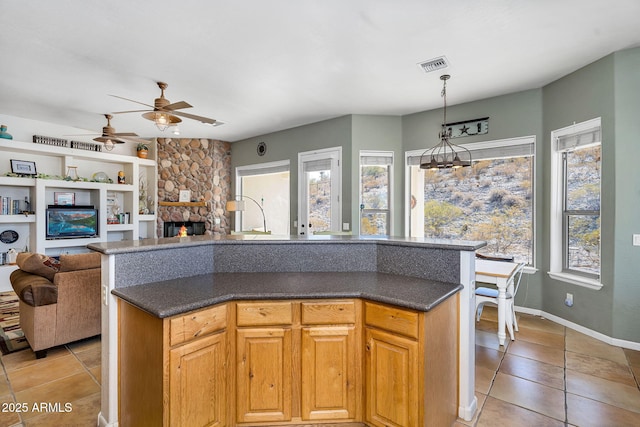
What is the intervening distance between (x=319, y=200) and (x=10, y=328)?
4.28 meters

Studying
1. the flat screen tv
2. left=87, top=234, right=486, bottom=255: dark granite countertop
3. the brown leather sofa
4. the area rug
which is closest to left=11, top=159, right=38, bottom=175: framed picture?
the flat screen tv

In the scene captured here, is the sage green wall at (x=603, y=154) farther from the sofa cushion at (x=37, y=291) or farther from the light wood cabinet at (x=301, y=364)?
the sofa cushion at (x=37, y=291)

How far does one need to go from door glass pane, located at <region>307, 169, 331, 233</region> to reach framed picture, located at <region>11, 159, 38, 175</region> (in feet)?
15.7

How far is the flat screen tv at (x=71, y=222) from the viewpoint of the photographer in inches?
217

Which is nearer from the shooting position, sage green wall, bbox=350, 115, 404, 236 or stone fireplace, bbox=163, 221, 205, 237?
sage green wall, bbox=350, 115, 404, 236

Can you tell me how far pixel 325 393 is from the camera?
6.21 ft

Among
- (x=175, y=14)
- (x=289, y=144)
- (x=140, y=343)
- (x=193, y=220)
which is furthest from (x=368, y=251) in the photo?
(x=193, y=220)

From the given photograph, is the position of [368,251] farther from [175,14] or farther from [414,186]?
[414,186]

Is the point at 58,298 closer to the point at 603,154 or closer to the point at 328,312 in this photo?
the point at 328,312

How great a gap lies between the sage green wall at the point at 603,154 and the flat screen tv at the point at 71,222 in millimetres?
7325

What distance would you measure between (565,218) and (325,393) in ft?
11.9

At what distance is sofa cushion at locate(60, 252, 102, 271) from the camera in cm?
293

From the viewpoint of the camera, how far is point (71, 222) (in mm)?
5707

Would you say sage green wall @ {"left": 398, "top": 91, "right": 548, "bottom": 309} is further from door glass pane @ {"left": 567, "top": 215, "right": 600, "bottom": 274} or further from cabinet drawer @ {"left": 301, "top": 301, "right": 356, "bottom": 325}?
cabinet drawer @ {"left": 301, "top": 301, "right": 356, "bottom": 325}
